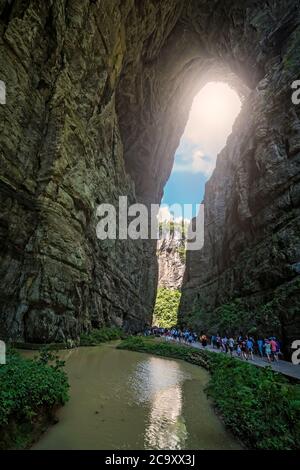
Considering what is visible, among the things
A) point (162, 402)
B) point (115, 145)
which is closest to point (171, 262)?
point (115, 145)

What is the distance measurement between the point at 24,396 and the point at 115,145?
2790 cm

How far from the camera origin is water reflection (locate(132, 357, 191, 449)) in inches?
231

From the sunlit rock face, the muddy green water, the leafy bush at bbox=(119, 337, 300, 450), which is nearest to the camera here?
the leafy bush at bbox=(119, 337, 300, 450)

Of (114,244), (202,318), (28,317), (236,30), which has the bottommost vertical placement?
(202,318)

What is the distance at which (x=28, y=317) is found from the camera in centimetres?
1474

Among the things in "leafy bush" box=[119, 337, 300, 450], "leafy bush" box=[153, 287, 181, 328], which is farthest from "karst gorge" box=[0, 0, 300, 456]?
"leafy bush" box=[153, 287, 181, 328]

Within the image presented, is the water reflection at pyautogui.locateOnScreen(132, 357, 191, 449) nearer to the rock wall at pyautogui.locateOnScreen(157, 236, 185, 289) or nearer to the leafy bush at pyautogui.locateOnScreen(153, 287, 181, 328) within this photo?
the leafy bush at pyautogui.locateOnScreen(153, 287, 181, 328)

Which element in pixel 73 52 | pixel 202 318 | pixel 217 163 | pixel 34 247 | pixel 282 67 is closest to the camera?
pixel 34 247

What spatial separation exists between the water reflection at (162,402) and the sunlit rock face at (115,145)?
6266mm

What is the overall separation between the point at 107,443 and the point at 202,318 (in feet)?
99.8

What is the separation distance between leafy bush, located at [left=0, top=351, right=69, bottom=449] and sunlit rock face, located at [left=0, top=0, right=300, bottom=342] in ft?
27.3

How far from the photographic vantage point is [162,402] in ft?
28.2

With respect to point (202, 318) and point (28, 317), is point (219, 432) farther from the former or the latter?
point (202, 318)

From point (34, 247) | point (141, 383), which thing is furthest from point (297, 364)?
point (34, 247)
